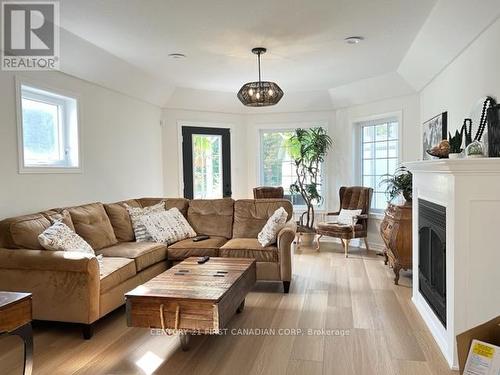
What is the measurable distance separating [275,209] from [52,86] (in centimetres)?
279

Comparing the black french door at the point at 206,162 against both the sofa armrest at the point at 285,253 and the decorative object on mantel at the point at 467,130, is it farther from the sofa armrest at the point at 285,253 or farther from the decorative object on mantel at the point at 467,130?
the decorative object on mantel at the point at 467,130

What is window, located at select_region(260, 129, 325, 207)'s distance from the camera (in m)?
6.88

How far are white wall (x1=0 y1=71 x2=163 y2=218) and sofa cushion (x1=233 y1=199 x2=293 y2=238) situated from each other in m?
1.67

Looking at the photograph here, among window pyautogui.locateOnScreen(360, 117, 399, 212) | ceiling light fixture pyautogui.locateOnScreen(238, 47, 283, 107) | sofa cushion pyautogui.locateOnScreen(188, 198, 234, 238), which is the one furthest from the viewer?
window pyautogui.locateOnScreen(360, 117, 399, 212)

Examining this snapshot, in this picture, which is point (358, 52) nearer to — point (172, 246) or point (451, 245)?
point (451, 245)

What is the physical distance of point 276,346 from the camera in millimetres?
2719

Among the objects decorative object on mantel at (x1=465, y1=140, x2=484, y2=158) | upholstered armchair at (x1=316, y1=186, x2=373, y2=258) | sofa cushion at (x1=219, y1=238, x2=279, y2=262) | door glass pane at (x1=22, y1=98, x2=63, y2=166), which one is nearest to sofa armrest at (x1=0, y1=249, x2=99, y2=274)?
door glass pane at (x1=22, y1=98, x2=63, y2=166)

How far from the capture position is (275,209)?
4613mm

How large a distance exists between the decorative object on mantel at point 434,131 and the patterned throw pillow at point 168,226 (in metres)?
2.87

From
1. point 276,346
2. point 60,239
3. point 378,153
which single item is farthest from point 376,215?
point 60,239

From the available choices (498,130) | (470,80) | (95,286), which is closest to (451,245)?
(498,130)

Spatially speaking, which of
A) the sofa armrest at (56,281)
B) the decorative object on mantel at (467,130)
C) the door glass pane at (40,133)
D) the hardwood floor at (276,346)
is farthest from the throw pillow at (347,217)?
the door glass pane at (40,133)

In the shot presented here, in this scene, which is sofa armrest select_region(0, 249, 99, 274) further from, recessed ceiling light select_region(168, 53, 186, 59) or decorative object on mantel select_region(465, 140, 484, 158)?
decorative object on mantel select_region(465, 140, 484, 158)

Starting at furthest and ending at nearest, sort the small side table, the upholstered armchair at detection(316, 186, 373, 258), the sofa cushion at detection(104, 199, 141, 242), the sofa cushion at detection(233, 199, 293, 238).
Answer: the upholstered armchair at detection(316, 186, 373, 258)
the sofa cushion at detection(233, 199, 293, 238)
the sofa cushion at detection(104, 199, 141, 242)
the small side table
